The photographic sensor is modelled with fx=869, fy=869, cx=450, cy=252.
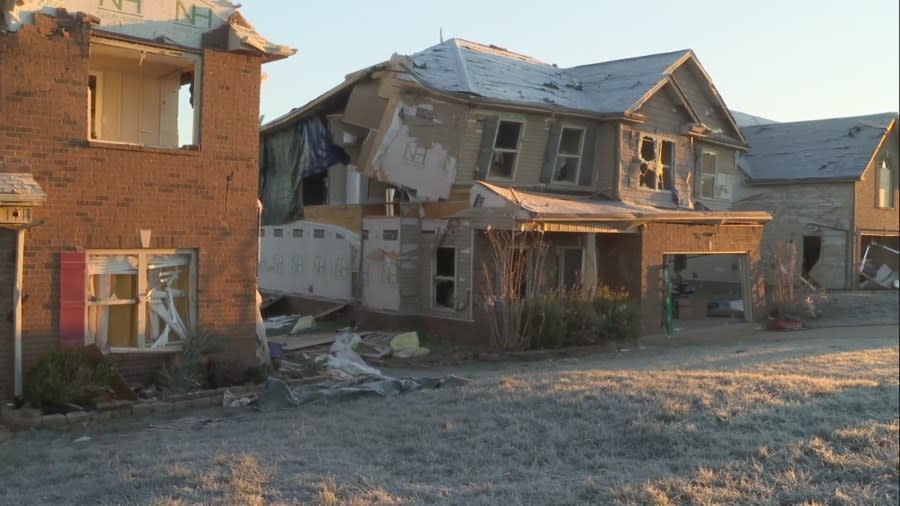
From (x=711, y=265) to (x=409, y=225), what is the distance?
1612cm

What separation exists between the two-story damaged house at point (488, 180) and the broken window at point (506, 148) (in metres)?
0.03

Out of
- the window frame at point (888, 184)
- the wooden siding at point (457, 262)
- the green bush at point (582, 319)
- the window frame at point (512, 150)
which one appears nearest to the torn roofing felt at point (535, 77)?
the window frame at point (512, 150)

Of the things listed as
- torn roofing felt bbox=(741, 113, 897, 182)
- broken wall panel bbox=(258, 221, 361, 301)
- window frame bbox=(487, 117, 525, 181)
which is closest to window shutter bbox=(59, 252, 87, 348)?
broken wall panel bbox=(258, 221, 361, 301)

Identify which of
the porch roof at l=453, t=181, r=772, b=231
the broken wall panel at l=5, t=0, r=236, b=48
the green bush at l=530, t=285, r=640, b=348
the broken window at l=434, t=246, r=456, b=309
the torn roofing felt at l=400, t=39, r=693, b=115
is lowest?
the green bush at l=530, t=285, r=640, b=348

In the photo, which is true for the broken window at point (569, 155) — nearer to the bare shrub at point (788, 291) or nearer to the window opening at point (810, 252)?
the bare shrub at point (788, 291)

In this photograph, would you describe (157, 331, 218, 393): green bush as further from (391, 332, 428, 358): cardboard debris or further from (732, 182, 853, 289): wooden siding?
(732, 182, 853, 289): wooden siding

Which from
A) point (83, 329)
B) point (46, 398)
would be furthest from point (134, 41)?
point (46, 398)

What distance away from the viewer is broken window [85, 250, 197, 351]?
38.8 ft

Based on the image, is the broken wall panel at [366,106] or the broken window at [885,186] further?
the broken window at [885,186]

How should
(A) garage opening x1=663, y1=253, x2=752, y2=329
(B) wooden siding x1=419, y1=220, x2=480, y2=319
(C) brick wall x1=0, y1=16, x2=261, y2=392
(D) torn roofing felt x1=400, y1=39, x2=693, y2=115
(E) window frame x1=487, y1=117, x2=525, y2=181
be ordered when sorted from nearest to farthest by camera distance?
(C) brick wall x1=0, y1=16, x2=261, y2=392 → (B) wooden siding x1=419, y1=220, x2=480, y2=319 → (E) window frame x1=487, y1=117, x2=525, y2=181 → (D) torn roofing felt x1=400, y1=39, x2=693, y2=115 → (A) garage opening x1=663, y1=253, x2=752, y2=329

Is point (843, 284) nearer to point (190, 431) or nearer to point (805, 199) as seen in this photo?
point (805, 199)

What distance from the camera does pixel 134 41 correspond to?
39.0ft

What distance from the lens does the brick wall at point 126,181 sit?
36.3 feet

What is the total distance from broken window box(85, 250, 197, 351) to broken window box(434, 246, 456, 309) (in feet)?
23.9
